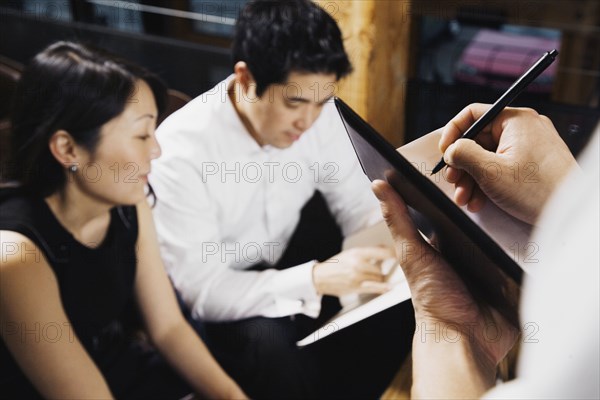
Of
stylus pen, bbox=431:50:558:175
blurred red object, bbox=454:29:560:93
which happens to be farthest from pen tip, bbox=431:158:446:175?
blurred red object, bbox=454:29:560:93

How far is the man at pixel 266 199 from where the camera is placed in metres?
1.03

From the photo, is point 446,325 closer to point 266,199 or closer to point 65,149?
point 266,199

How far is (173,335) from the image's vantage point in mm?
1199

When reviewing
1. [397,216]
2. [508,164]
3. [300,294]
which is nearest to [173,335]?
[300,294]

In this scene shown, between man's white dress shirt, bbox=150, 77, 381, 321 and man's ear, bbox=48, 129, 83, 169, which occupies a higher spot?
man's ear, bbox=48, 129, 83, 169

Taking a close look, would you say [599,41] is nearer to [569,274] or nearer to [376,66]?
[376,66]

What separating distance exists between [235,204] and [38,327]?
370mm

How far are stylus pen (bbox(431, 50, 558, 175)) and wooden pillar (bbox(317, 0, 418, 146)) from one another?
19cm

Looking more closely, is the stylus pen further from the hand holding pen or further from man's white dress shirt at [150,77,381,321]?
man's white dress shirt at [150,77,381,321]

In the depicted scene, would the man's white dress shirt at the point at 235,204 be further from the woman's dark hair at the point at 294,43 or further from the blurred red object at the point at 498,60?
the blurred red object at the point at 498,60

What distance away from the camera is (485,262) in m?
0.68

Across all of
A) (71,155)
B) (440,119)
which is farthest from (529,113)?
(71,155)

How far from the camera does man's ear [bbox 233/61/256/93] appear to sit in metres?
1.06

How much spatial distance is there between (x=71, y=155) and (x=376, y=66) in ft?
1.66
